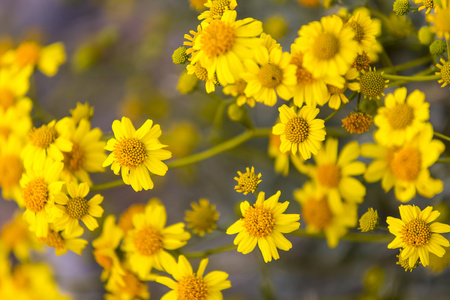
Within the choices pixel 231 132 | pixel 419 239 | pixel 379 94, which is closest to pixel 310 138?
pixel 379 94

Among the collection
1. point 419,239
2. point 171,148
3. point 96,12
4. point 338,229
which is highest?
point 96,12

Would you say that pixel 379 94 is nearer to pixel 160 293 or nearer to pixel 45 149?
pixel 45 149

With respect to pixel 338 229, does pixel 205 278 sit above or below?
below

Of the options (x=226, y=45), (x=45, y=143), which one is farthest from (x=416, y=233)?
(x=45, y=143)

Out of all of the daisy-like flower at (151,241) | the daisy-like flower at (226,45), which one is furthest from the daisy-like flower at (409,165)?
the daisy-like flower at (151,241)

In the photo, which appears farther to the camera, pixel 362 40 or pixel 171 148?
pixel 171 148

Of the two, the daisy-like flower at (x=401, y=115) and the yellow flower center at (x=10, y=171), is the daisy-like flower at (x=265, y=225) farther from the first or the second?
the yellow flower center at (x=10, y=171)
